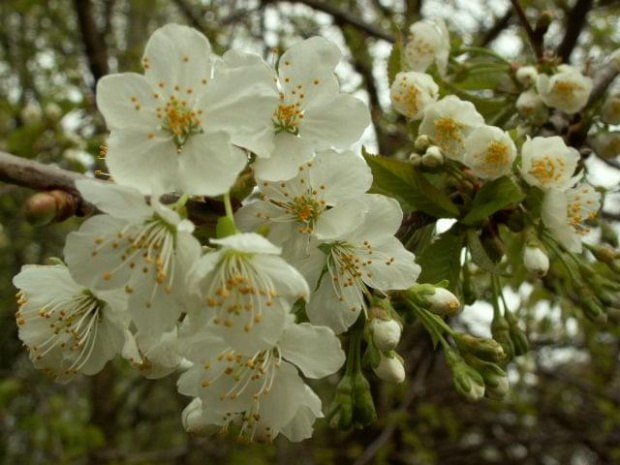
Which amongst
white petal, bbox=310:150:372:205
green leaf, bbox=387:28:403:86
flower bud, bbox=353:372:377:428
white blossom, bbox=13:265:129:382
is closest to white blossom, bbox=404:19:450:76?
green leaf, bbox=387:28:403:86

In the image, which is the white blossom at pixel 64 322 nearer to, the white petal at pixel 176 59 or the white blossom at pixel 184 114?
the white blossom at pixel 184 114

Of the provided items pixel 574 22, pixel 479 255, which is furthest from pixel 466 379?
pixel 574 22

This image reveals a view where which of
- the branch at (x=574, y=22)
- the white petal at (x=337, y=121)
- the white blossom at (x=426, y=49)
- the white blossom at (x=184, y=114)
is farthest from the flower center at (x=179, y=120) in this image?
the branch at (x=574, y=22)

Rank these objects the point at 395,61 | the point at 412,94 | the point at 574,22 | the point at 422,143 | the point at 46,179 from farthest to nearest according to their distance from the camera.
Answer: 1. the point at 574,22
2. the point at 395,61
3. the point at 412,94
4. the point at 422,143
5. the point at 46,179

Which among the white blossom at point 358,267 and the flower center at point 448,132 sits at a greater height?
the flower center at point 448,132

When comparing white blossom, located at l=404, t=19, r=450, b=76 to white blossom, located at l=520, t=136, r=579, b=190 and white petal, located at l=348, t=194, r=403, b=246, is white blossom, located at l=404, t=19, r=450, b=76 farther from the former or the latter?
white petal, located at l=348, t=194, r=403, b=246

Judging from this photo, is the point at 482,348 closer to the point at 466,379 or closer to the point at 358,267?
the point at 466,379

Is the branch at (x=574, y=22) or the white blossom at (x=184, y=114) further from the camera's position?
the branch at (x=574, y=22)

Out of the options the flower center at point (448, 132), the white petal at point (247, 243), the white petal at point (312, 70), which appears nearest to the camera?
the white petal at point (247, 243)
